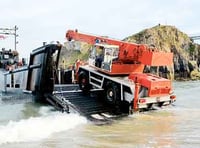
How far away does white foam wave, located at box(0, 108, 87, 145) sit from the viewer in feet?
38.0

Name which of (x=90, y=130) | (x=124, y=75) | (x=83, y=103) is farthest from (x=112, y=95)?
(x=90, y=130)

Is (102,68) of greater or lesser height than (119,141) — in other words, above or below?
above

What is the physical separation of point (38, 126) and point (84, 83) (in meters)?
5.37

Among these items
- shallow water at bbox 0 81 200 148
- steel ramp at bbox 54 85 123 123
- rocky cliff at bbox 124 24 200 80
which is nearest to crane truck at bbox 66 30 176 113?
steel ramp at bbox 54 85 123 123

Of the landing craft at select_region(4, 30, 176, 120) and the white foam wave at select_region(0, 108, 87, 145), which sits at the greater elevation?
the landing craft at select_region(4, 30, 176, 120)

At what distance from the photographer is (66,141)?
11.3 m

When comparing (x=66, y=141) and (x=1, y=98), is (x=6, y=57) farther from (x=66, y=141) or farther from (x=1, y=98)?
(x=66, y=141)

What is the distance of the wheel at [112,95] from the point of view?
16.8 meters

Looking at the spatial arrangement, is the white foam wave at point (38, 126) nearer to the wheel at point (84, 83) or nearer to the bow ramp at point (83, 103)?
the bow ramp at point (83, 103)

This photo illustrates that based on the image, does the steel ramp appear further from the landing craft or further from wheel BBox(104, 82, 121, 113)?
wheel BBox(104, 82, 121, 113)

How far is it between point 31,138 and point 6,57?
18.8m

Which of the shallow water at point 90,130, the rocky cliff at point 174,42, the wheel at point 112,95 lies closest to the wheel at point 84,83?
the wheel at point 112,95

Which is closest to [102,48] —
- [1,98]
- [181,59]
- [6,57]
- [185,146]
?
[1,98]

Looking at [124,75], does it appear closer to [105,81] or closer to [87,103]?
[105,81]
